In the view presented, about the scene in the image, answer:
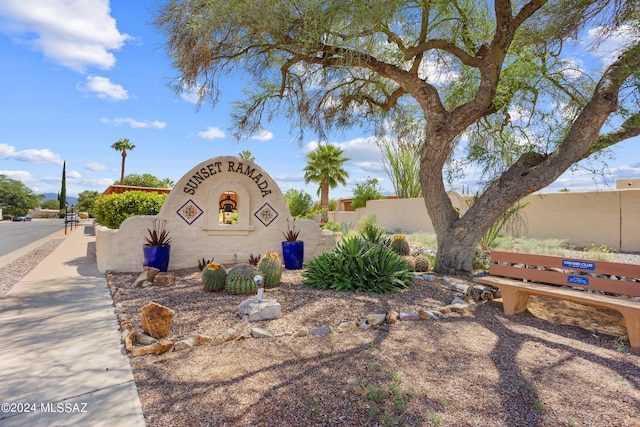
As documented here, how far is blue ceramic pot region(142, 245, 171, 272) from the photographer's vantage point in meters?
7.92

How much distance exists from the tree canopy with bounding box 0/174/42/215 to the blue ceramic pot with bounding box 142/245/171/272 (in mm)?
73723

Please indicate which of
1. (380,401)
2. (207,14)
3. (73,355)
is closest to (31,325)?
(73,355)

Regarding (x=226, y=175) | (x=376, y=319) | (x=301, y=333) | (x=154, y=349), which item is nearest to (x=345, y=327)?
(x=376, y=319)

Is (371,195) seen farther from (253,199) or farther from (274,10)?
(274,10)

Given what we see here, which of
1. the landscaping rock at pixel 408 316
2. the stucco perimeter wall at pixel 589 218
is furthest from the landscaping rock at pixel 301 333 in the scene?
the stucco perimeter wall at pixel 589 218

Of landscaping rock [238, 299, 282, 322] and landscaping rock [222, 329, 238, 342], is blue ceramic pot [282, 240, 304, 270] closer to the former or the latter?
landscaping rock [238, 299, 282, 322]

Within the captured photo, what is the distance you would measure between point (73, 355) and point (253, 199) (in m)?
6.01

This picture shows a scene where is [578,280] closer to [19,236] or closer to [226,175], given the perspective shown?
[226,175]

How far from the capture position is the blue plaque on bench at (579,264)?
510cm

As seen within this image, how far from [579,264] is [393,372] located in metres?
3.64

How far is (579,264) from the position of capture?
5.21 meters

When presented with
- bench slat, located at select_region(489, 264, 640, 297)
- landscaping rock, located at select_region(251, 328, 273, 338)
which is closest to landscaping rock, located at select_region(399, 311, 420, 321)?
landscaping rock, located at select_region(251, 328, 273, 338)

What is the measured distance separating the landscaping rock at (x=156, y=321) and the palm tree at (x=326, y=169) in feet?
89.7

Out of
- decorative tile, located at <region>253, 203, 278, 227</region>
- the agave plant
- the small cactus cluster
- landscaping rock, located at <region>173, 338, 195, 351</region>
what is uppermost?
decorative tile, located at <region>253, 203, 278, 227</region>
